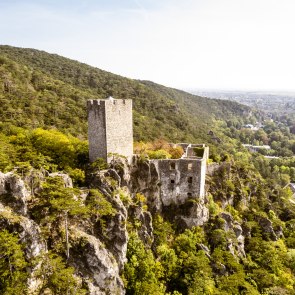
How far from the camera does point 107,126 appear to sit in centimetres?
2598

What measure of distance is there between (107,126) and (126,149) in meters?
3.38

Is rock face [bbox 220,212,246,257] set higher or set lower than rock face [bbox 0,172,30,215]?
lower

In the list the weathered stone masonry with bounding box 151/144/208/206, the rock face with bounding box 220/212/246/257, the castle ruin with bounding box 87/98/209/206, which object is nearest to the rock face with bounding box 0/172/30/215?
the castle ruin with bounding box 87/98/209/206

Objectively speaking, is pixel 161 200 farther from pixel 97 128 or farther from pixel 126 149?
pixel 97 128

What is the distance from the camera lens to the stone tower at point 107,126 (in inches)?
1019

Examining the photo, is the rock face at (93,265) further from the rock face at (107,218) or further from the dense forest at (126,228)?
the dense forest at (126,228)

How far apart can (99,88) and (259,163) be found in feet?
187

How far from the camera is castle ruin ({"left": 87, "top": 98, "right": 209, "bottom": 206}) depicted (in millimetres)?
26047

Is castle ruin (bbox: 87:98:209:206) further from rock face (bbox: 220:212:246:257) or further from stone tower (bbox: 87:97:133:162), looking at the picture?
rock face (bbox: 220:212:246:257)

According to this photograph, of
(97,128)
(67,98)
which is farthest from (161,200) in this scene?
(67,98)

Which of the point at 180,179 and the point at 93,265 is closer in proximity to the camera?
the point at 93,265

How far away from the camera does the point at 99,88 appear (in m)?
87.9

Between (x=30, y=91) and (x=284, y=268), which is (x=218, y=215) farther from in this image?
(x=30, y=91)

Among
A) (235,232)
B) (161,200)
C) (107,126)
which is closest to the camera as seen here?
(107,126)
